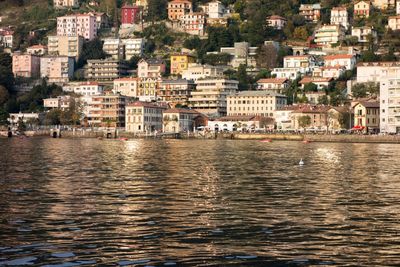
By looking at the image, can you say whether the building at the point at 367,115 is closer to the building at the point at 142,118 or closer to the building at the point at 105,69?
the building at the point at 142,118

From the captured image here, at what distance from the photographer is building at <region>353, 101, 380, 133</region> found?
383 feet

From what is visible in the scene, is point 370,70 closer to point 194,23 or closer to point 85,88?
point 194,23

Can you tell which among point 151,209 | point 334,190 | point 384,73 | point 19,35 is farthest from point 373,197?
point 19,35

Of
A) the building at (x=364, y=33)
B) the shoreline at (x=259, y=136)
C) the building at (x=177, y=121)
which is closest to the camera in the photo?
the shoreline at (x=259, y=136)

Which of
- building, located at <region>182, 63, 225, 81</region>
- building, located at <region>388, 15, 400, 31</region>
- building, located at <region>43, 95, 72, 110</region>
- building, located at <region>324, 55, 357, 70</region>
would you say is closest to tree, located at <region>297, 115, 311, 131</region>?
building, located at <region>324, 55, 357, 70</region>

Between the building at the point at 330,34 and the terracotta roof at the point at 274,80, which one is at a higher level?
the building at the point at 330,34

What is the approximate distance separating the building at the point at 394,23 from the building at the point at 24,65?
66901 mm

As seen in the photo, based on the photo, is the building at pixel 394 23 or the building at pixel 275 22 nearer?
the building at pixel 394 23

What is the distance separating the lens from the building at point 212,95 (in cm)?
13938

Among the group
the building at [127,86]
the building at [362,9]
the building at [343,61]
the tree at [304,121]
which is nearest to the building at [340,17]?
the building at [362,9]

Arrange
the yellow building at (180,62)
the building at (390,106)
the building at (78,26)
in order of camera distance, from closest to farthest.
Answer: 1. the building at (390,106)
2. the yellow building at (180,62)
3. the building at (78,26)

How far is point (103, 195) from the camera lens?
30469 mm

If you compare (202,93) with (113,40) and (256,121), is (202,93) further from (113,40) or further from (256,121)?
(113,40)

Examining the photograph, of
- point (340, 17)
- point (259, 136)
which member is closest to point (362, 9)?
point (340, 17)
